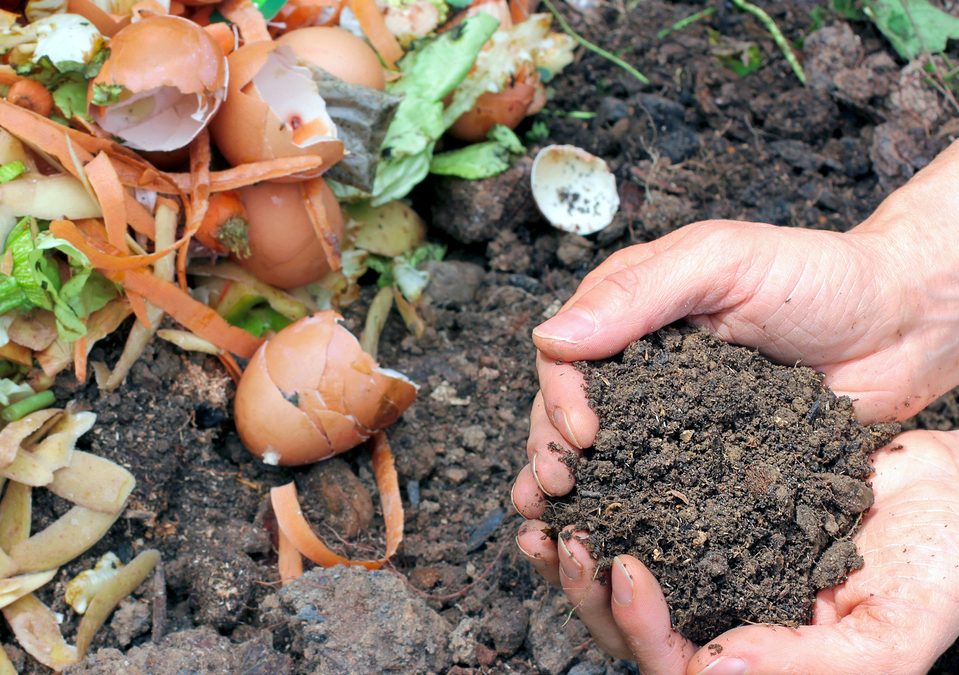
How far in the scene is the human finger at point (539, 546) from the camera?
1.77 metres

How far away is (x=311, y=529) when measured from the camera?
2160 mm

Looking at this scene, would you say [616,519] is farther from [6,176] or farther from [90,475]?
[6,176]

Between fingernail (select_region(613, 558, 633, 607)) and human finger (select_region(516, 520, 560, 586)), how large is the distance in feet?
0.65

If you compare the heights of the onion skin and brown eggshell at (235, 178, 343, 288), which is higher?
brown eggshell at (235, 178, 343, 288)

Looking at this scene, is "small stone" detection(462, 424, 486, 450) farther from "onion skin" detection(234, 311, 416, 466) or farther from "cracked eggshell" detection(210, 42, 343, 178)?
"cracked eggshell" detection(210, 42, 343, 178)

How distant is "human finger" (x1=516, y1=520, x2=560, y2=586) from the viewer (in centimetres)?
177

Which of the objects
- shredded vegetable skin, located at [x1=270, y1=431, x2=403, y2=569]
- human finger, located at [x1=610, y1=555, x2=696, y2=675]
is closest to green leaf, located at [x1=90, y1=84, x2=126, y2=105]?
shredded vegetable skin, located at [x1=270, y1=431, x2=403, y2=569]

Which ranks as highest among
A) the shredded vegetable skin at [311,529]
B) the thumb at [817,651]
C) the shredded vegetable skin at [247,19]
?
the shredded vegetable skin at [247,19]

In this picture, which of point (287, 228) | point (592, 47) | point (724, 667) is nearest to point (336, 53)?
point (287, 228)

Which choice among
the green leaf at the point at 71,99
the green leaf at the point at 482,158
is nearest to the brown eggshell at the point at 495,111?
the green leaf at the point at 482,158

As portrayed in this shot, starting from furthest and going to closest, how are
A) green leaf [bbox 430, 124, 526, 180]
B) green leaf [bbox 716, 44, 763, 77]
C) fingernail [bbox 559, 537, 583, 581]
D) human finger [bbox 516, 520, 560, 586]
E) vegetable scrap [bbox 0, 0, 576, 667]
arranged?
1. green leaf [bbox 716, 44, 763, 77]
2. green leaf [bbox 430, 124, 526, 180]
3. vegetable scrap [bbox 0, 0, 576, 667]
4. human finger [bbox 516, 520, 560, 586]
5. fingernail [bbox 559, 537, 583, 581]

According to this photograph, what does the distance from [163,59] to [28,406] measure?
0.80 meters

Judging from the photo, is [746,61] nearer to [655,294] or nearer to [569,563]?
[655,294]

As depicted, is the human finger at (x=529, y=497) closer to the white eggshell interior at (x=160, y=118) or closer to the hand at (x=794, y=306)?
the hand at (x=794, y=306)
